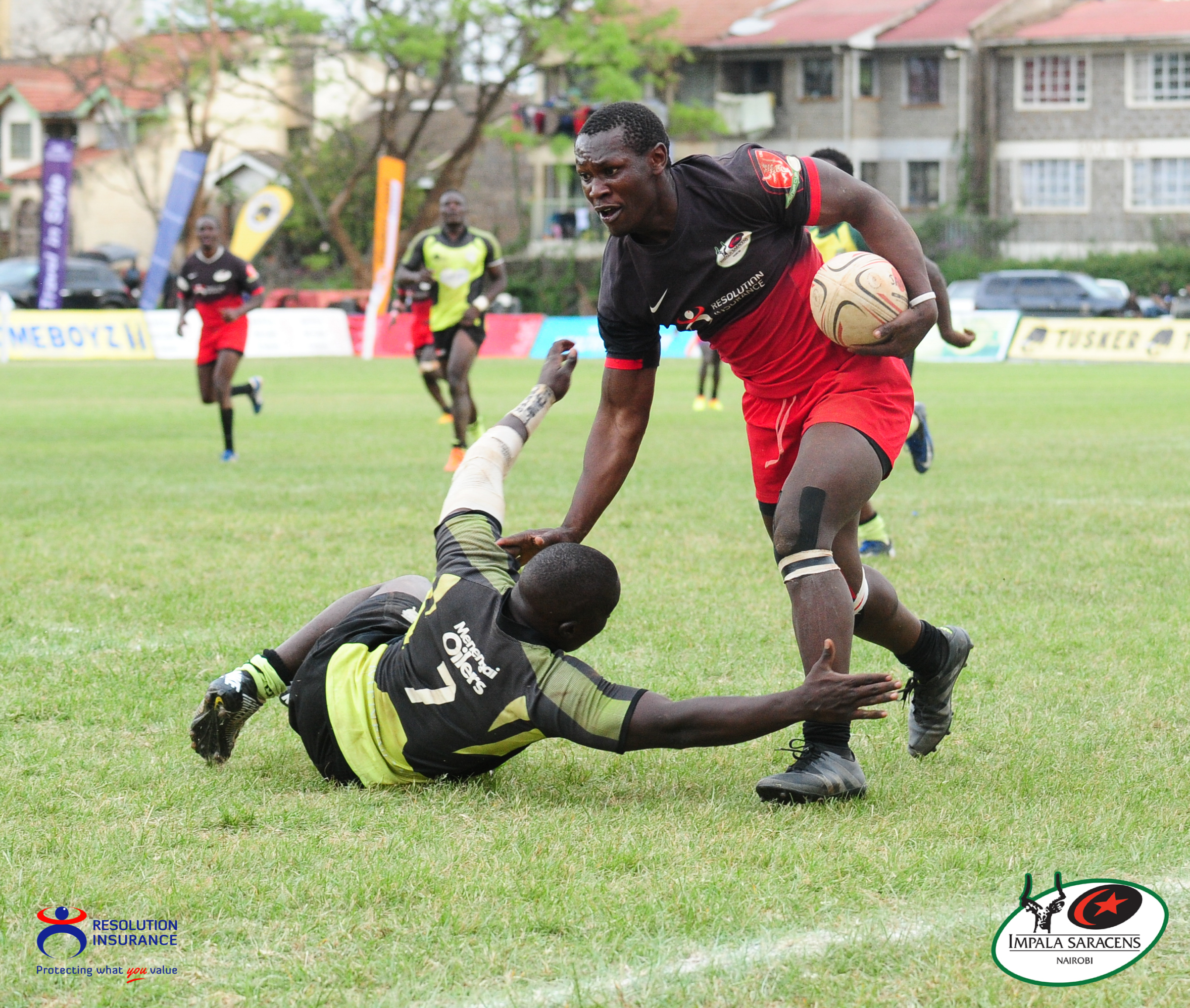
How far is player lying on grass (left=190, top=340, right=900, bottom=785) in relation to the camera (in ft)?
13.0

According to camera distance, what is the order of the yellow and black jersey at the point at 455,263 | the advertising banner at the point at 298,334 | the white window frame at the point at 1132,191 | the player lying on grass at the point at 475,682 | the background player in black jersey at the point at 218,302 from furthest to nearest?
the white window frame at the point at 1132,191 → the advertising banner at the point at 298,334 → the yellow and black jersey at the point at 455,263 → the background player in black jersey at the point at 218,302 → the player lying on grass at the point at 475,682

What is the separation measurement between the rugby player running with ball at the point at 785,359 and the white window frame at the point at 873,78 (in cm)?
4995

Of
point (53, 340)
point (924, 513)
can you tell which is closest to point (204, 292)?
point (924, 513)

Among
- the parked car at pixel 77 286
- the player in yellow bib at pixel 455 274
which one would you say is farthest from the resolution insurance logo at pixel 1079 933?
the parked car at pixel 77 286

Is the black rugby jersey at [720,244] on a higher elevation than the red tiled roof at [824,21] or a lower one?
lower

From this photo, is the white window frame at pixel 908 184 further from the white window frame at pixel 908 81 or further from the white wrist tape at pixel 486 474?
the white wrist tape at pixel 486 474

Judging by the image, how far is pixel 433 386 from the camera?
16156 mm

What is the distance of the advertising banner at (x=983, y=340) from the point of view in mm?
33438

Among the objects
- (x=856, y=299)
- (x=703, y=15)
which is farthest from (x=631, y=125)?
(x=703, y=15)

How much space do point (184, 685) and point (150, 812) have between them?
159 centimetres

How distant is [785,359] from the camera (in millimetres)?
4695

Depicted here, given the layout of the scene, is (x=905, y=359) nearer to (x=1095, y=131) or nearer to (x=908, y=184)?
(x=1095, y=131)

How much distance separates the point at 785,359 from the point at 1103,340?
30812 mm

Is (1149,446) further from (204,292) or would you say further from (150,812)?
(150,812)
